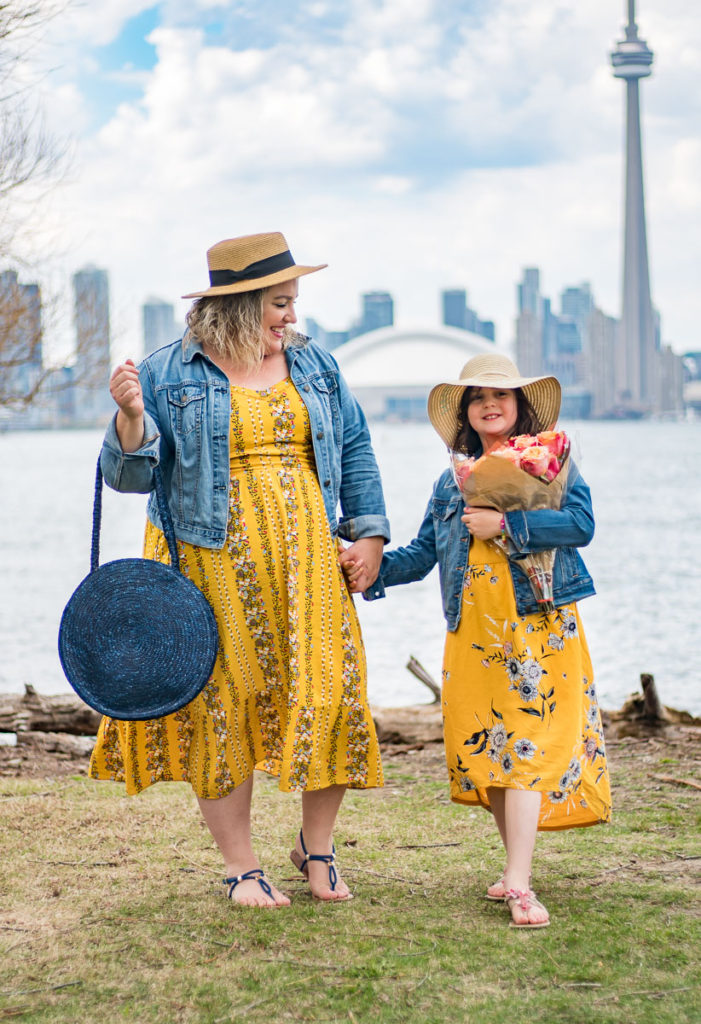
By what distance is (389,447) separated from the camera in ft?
285

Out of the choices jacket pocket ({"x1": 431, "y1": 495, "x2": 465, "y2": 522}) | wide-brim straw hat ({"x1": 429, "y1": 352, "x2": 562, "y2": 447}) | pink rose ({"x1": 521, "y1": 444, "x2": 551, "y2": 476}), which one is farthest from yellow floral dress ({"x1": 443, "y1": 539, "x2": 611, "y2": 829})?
wide-brim straw hat ({"x1": 429, "y1": 352, "x2": 562, "y2": 447})

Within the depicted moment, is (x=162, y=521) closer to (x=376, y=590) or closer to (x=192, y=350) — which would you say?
(x=192, y=350)

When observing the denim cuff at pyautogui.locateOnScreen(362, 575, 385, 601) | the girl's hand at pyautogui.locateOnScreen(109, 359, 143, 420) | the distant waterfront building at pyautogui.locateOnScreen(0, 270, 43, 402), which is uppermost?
the distant waterfront building at pyautogui.locateOnScreen(0, 270, 43, 402)

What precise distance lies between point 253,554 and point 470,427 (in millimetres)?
706

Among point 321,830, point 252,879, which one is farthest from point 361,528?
point 252,879

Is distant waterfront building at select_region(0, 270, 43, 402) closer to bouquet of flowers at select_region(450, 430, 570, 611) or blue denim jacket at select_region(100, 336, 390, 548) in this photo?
blue denim jacket at select_region(100, 336, 390, 548)

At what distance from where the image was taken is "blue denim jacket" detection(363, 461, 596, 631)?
10.2ft

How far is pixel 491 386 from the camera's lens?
320 cm

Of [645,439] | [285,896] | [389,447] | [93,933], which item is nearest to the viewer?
[93,933]

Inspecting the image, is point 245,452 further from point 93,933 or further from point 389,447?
point 389,447

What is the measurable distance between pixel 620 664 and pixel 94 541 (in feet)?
32.7

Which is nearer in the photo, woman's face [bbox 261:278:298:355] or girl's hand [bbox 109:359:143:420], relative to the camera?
girl's hand [bbox 109:359:143:420]

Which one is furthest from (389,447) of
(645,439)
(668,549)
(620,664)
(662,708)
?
(662,708)

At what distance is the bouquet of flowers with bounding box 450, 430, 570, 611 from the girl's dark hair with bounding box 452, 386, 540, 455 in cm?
11
